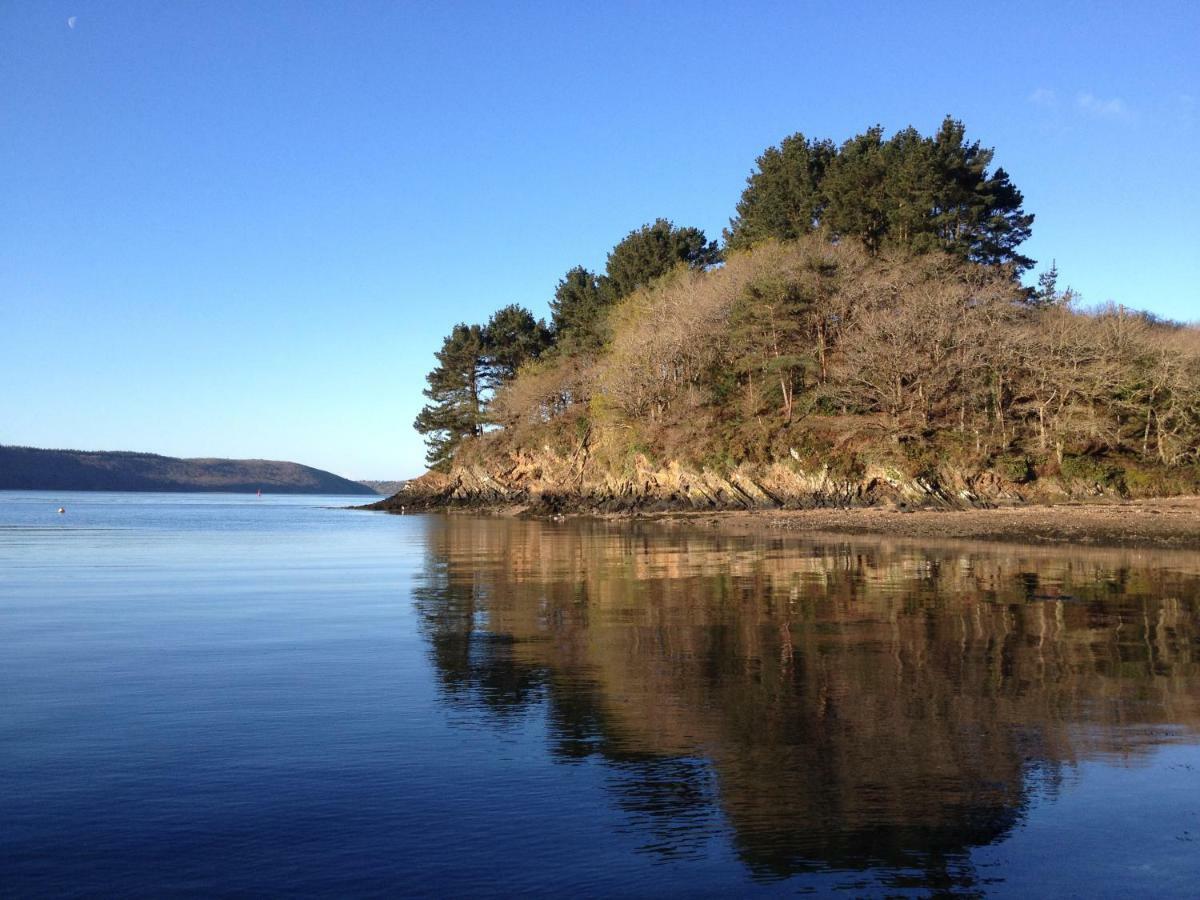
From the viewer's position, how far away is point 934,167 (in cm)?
5719

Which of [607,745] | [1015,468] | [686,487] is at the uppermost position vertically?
[1015,468]

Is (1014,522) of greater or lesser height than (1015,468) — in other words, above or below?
below

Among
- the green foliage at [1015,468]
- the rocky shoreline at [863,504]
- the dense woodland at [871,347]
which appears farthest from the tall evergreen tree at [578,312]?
the green foliage at [1015,468]

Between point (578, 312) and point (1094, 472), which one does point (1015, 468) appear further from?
point (578, 312)

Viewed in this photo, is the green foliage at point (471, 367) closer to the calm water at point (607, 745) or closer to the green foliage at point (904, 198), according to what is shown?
the green foliage at point (904, 198)

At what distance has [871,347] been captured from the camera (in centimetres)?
5050

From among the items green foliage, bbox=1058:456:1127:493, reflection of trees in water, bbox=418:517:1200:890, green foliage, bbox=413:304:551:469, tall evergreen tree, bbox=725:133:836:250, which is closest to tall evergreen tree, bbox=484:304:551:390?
green foliage, bbox=413:304:551:469

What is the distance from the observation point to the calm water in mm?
5805

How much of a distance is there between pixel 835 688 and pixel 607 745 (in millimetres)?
3431

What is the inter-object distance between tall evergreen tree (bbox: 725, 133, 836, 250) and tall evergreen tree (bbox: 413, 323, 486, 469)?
31972 mm

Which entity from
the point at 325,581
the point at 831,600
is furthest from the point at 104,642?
the point at 831,600

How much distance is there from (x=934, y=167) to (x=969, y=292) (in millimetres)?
10132

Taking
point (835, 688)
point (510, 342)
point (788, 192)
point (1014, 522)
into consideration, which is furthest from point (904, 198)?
point (835, 688)

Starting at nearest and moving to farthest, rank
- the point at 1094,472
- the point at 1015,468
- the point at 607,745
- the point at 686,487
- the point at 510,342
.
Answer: the point at 607,745
the point at 1094,472
the point at 1015,468
the point at 686,487
the point at 510,342
